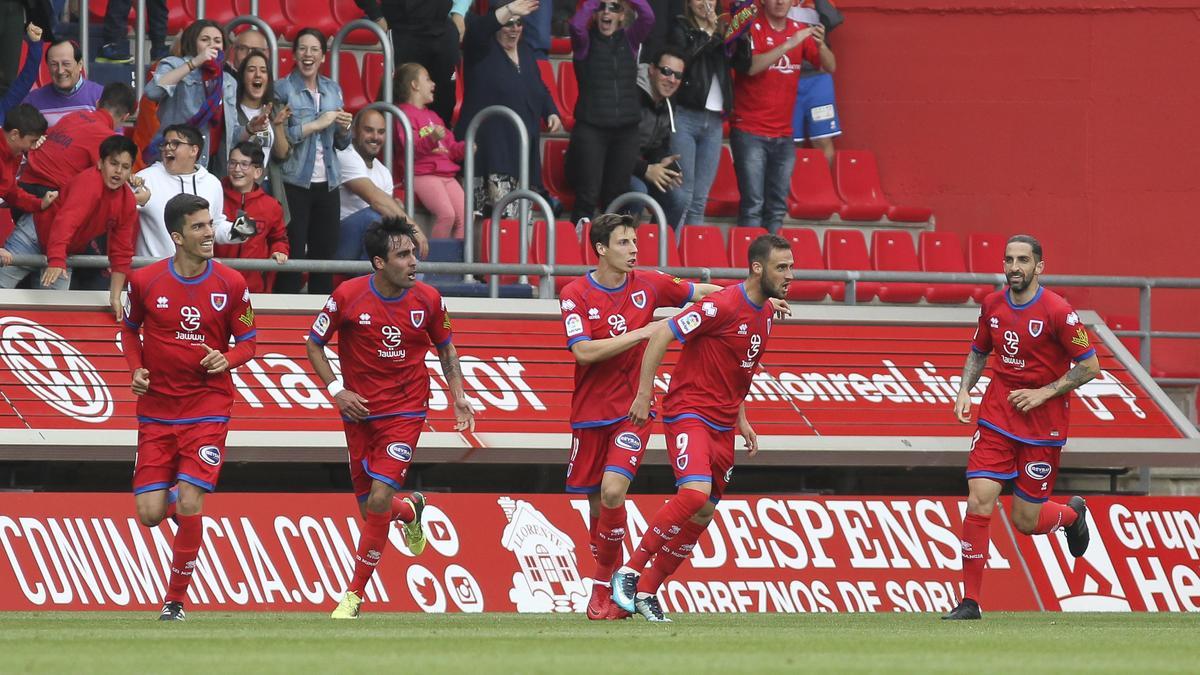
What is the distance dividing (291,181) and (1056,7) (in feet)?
28.0

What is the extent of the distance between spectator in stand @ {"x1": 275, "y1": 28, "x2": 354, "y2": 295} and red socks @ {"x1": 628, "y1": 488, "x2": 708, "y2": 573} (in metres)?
5.28

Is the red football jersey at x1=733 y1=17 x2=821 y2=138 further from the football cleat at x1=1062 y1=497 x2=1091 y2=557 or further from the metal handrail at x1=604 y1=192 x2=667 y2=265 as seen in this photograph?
the football cleat at x1=1062 y1=497 x2=1091 y2=557

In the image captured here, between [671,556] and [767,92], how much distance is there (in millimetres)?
7715

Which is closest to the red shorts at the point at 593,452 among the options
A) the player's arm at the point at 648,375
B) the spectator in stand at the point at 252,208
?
the player's arm at the point at 648,375

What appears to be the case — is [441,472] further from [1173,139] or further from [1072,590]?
[1173,139]

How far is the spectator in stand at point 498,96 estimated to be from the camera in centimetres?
1623

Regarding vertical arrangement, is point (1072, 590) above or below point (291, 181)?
below

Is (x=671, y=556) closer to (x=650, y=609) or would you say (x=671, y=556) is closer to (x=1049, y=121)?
(x=650, y=609)

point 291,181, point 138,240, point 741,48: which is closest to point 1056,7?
point 741,48

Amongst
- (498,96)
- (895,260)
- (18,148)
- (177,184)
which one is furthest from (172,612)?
(895,260)

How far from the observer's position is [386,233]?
10.8 metres

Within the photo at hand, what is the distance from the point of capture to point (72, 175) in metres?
13.9

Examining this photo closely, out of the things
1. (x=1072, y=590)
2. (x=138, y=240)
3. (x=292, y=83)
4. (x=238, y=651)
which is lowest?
(x=1072, y=590)

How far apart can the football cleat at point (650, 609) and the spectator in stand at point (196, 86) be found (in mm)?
5419
